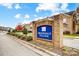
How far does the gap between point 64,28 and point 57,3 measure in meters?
0.62

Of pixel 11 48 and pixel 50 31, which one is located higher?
pixel 50 31

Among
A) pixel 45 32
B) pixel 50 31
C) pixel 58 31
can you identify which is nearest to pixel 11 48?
pixel 45 32

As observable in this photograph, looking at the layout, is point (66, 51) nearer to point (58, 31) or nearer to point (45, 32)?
point (58, 31)

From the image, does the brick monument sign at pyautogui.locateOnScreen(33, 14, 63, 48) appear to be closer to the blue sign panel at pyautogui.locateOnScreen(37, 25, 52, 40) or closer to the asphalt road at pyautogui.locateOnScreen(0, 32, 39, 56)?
the blue sign panel at pyautogui.locateOnScreen(37, 25, 52, 40)

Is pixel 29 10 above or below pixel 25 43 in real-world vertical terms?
above

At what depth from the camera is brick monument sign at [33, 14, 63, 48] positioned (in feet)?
14.4

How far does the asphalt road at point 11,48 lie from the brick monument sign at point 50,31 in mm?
541

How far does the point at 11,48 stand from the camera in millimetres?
4500

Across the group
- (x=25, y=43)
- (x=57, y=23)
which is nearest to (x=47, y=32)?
(x=57, y=23)

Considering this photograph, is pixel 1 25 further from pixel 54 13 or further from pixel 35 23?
pixel 54 13

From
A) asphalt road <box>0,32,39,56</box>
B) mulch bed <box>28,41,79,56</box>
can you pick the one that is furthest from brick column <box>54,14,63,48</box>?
asphalt road <box>0,32,39,56</box>

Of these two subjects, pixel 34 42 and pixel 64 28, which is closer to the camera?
pixel 64 28

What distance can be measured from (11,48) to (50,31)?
3.56 feet

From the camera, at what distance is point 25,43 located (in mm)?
4879
